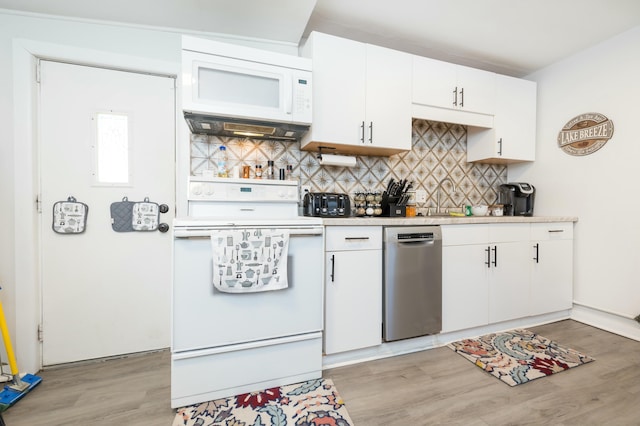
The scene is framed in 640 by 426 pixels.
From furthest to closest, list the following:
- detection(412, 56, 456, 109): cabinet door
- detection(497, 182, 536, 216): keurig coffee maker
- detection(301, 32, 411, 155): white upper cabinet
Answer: detection(497, 182, 536, 216): keurig coffee maker < detection(412, 56, 456, 109): cabinet door < detection(301, 32, 411, 155): white upper cabinet

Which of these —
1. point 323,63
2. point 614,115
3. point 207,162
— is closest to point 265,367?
point 207,162

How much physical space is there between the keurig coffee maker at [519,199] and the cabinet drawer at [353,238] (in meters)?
1.88

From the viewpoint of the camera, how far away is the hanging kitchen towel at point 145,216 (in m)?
1.96

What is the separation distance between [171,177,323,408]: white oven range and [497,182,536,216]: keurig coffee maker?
2.34 m

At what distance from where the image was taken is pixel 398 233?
6.16 ft

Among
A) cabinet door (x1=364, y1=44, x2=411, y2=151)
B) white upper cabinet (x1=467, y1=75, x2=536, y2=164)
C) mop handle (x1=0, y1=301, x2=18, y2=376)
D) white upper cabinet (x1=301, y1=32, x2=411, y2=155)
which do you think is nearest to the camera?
mop handle (x1=0, y1=301, x2=18, y2=376)

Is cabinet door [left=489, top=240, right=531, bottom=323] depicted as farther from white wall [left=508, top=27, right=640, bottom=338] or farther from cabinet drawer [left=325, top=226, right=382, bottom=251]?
cabinet drawer [left=325, top=226, right=382, bottom=251]

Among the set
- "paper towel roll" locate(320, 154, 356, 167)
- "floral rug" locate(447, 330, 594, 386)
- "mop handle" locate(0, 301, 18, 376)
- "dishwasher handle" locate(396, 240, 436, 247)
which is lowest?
"floral rug" locate(447, 330, 594, 386)

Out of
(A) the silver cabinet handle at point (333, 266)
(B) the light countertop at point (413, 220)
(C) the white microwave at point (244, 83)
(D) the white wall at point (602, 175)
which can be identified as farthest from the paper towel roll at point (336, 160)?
(D) the white wall at point (602, 175)

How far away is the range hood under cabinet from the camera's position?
1704 millimetres

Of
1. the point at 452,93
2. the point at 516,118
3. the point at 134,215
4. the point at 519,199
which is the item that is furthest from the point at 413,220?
the point at 134,215

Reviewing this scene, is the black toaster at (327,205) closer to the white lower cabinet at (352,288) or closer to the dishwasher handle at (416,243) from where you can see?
the white lower cabinet at (352,288)

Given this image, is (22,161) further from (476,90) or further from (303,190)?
(476,90)

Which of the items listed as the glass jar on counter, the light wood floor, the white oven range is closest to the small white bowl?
the glass jar on counter
